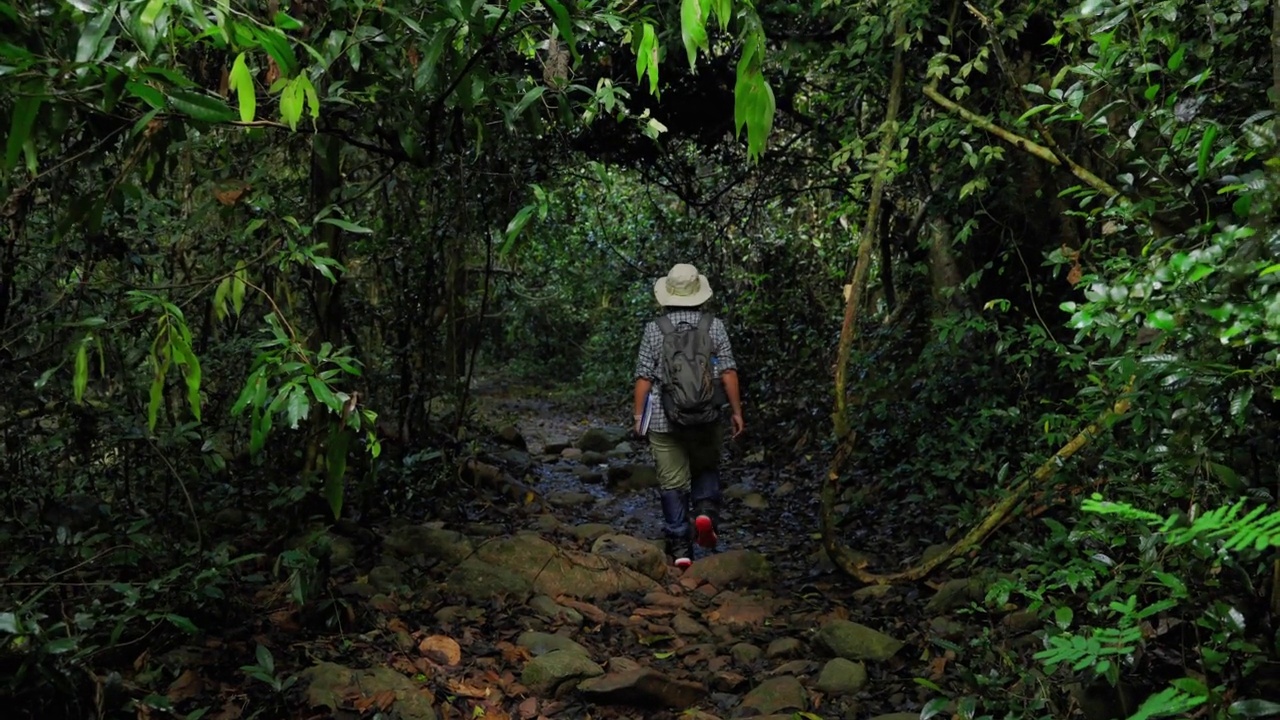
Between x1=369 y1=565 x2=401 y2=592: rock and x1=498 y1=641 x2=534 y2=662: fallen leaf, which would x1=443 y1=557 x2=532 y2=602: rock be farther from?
x1=498 y1=641 x2=534 y2=662: fallen leaf

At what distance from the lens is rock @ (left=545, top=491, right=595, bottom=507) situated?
25.5 feet

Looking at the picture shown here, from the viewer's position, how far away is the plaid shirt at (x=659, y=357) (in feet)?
19.9

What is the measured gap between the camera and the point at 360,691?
11.8ft

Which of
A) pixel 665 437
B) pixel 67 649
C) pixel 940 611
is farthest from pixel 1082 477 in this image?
pixel 67 649

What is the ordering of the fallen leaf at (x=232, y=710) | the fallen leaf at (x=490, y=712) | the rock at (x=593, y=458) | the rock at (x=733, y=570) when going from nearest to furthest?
1. the fallen leaf at (x=232, y=710)
2. the fallen leaf at (x=490, y=712)
3. the rock at (x=733, y=570)
4. the rock at (x=593, y=458)

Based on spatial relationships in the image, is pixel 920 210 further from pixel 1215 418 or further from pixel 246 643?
pixel 246 643

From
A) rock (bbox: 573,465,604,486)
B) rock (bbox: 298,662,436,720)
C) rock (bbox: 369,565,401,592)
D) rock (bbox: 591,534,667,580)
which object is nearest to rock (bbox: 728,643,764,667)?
rock (bbox: 591,534,667,580)

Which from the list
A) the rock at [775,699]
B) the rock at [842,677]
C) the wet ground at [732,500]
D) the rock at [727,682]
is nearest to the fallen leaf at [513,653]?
the rock at [727,682]

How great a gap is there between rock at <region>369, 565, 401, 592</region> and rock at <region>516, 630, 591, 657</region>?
28.3 inches

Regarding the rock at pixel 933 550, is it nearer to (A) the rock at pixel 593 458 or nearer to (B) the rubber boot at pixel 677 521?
(B) the rubber boot at pixel 677 521

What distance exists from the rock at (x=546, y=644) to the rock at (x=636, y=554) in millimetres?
1173

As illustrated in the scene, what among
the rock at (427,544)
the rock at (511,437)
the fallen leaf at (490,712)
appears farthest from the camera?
the rock at (511,437)

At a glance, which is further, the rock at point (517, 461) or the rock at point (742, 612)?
the rock at point (517, 461)

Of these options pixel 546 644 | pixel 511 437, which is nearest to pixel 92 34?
pixel 546 644
